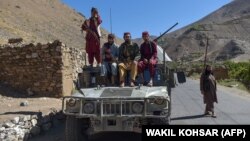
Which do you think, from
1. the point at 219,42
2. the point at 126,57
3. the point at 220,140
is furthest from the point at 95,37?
the point at 219,42

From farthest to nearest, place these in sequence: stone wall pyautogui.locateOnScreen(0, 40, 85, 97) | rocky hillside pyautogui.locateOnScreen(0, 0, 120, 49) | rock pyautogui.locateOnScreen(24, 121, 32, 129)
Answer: rocky hillside pyautogui.locateOnScreen(0, 0, 120, 49)
stone wall pyautogui.locateOnScreen(0, 40, 85, 97)
rock pyautogui.locateOnScreen(24, 121, 32, 129)

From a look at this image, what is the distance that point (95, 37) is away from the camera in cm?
1283

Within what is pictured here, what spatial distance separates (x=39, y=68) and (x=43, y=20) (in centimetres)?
4839

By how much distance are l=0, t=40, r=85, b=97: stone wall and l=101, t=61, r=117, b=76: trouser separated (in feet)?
20.9

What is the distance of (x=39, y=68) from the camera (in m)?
17.8

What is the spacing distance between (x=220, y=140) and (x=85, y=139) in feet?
11.6

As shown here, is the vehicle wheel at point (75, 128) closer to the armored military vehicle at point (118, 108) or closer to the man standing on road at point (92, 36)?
the armored military vehicle at point (118, 108)

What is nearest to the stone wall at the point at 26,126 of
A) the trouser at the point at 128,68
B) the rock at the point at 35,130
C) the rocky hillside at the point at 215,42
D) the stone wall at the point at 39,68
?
the rock at the point at 35,130

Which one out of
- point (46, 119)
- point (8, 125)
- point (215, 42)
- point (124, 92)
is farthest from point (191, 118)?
Result: point (215, 42)

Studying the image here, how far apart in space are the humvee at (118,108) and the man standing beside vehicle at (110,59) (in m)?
0.88

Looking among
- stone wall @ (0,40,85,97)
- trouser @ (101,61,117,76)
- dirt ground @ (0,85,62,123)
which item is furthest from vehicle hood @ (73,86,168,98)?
stone wall @ (0,40,85,97)

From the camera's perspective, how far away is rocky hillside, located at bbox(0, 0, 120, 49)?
51.2m

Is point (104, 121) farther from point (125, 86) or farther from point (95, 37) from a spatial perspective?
point (95, 37)

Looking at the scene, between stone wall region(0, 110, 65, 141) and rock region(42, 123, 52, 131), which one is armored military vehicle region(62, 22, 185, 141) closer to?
stone wall region(0, 110, 65, 141)
